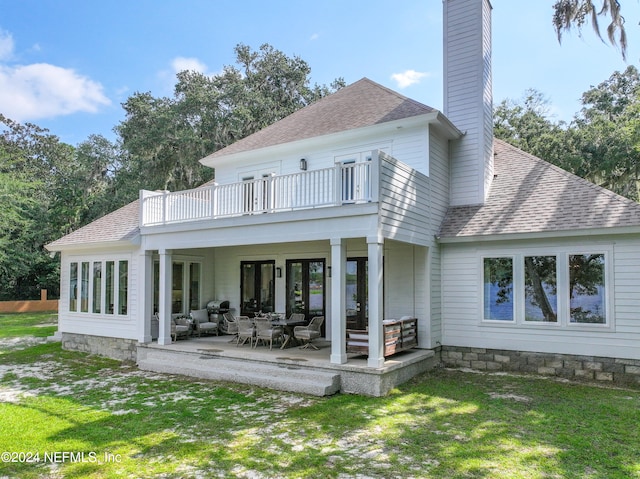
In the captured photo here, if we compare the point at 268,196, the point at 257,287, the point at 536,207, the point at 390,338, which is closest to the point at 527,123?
the point at 536,207

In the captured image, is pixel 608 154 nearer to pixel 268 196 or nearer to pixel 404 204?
pixel 404 204

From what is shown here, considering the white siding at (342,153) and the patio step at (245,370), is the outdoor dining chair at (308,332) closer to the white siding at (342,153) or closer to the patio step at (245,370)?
the patio step at (245,370)

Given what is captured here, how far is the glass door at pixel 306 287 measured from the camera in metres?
12.0

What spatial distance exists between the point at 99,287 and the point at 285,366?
7258 mm

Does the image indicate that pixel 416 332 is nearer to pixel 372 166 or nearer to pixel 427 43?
pixel 372 166

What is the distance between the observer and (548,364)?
29.7 ft

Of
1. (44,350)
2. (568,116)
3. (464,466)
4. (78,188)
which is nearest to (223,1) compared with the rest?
(44,350)

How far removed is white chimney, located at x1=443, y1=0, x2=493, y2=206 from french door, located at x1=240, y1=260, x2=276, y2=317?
566 cm

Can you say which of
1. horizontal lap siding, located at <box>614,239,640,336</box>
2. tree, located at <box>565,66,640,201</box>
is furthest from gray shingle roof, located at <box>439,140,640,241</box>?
tree, located at <box>565,66,640,201</box>

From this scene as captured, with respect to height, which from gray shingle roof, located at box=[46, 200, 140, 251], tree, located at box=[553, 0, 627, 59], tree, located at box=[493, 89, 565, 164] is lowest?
gray shingle roof, located at box=[46, 200, 140, 251]

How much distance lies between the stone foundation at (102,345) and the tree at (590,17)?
44.1 feet

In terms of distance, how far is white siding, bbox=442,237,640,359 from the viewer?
27.5 ft

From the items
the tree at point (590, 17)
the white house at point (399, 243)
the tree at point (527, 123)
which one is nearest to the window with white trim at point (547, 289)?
the white house at point (399, 243)

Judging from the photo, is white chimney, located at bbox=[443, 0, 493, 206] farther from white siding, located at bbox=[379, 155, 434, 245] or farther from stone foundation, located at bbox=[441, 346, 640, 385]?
stone foundation, located at bbox=[441, 346, 640, 385]
